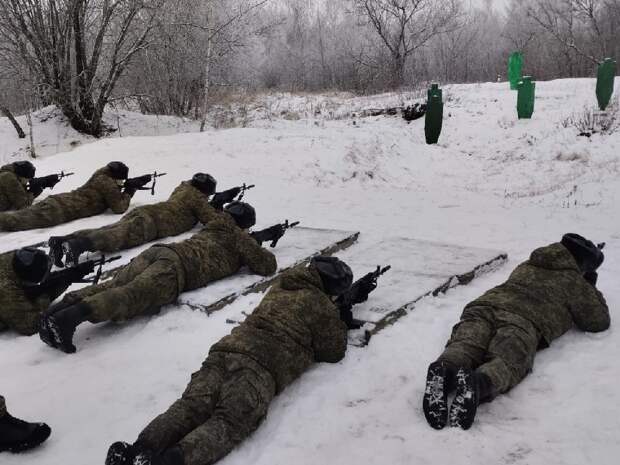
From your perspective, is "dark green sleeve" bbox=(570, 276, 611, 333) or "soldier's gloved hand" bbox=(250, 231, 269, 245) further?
"soldier's gloved hand" bbox=(250, 231, 269, 245)

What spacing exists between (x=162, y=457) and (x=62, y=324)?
173 cm

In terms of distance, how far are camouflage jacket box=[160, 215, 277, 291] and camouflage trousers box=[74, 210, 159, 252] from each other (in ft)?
4.93

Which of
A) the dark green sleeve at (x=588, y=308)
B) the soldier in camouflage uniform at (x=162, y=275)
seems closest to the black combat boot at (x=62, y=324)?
the soldier in camouflage uniform at (x=162, y=275)

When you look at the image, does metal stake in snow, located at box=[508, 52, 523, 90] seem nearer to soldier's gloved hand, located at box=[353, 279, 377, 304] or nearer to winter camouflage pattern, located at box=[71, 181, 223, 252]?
winter camouflage pattern, located at box=[71, 181, 223, 252]

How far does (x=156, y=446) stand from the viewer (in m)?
2.57

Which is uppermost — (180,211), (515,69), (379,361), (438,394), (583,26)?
(583,26)

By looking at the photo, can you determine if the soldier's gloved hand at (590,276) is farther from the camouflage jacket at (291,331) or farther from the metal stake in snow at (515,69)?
the metal stake in snow at (515,69)

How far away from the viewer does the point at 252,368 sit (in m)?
3.04

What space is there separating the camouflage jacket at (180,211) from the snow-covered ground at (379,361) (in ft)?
3.70

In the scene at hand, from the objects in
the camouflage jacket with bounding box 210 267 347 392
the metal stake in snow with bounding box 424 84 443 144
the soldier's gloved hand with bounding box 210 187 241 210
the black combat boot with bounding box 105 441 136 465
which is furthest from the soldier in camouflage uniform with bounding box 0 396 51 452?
the metal stake in snow with bounding box 424 84 443 144

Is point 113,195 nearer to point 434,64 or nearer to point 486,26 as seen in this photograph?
point 434,64

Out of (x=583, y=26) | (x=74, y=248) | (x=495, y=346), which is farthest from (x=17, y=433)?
(x=583, y=26)

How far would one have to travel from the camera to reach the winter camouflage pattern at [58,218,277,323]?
415cm

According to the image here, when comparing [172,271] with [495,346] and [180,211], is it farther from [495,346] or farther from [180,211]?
[495,346]
